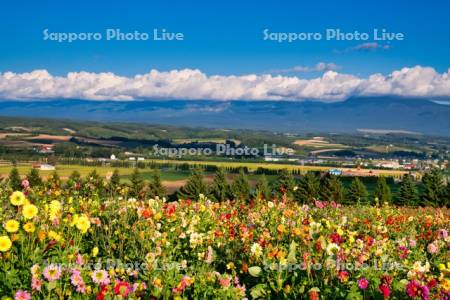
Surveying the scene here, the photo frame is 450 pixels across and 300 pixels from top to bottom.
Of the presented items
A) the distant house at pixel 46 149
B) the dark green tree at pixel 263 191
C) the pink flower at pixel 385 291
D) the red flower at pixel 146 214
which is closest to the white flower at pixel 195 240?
the red flower at pixel 146 214

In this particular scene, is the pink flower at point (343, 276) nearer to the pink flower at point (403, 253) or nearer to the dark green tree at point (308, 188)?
the pink flower at point (403, 253)

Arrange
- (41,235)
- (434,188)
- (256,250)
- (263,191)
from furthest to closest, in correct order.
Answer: (434,188), (263,191), (256,250), (41,235)

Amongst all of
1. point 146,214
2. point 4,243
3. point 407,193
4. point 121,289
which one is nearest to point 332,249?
point 121,289

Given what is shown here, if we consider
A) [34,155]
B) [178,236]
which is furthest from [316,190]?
[34,155]

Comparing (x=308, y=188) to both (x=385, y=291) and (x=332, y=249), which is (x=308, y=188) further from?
(x=385, y=291)

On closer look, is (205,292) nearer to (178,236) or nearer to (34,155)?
(178,236)

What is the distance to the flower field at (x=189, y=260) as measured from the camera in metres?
4.99

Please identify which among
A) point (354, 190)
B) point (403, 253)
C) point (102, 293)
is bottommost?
point (354, 190)

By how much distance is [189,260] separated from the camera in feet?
23.5

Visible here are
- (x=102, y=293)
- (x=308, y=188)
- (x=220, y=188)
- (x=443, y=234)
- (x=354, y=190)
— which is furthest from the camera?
(x=220, y=188)

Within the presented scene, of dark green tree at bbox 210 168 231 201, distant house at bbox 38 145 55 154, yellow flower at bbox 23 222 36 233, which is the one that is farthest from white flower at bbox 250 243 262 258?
distant house at bbox 38 145 55 154

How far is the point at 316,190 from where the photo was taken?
50.7m

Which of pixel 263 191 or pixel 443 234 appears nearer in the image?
pixel 443 234

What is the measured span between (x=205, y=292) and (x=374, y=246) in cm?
277
